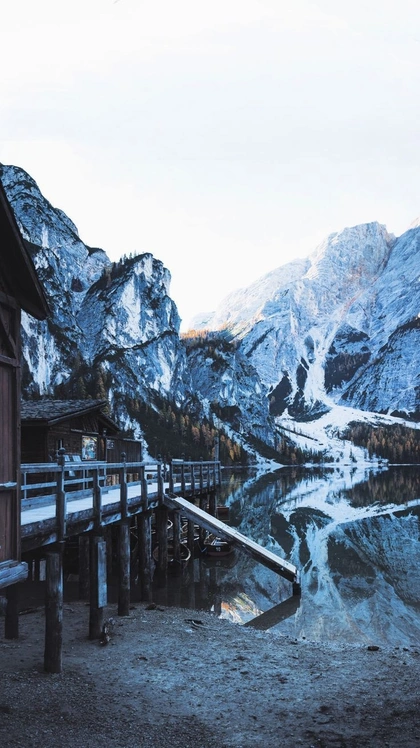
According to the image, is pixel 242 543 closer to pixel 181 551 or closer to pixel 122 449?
pixel 181 551

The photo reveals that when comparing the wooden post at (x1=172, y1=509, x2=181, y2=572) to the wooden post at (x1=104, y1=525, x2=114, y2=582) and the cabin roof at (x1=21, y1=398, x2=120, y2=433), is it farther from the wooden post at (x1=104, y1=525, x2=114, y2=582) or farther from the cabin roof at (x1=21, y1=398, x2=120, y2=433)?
the cabin roof at (x1=21, y1=398, x2=120, y2=433)

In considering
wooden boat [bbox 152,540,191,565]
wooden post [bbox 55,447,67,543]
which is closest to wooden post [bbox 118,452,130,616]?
wooden post [bbox 55,447,67,543]

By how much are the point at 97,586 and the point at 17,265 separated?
7779 millimetres

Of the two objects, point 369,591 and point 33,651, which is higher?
point 33,651

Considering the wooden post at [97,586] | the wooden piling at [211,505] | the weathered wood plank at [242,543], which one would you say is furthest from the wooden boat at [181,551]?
the wooden post at [97,586]

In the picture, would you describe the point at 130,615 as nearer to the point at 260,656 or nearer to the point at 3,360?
the point at 260,656

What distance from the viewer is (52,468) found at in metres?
13.3

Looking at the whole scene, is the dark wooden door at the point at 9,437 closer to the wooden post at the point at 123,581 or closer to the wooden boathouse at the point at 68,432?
the wooden post at the point at 123,581

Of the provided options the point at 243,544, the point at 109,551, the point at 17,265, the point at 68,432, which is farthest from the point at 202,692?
the point at 68,432

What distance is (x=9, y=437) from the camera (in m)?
9.76

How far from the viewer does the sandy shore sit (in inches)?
386

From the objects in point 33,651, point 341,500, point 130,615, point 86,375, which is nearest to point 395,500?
point 341,500

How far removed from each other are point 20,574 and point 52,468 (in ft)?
12.0

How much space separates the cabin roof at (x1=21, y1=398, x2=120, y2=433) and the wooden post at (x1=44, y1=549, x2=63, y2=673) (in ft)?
52.7
